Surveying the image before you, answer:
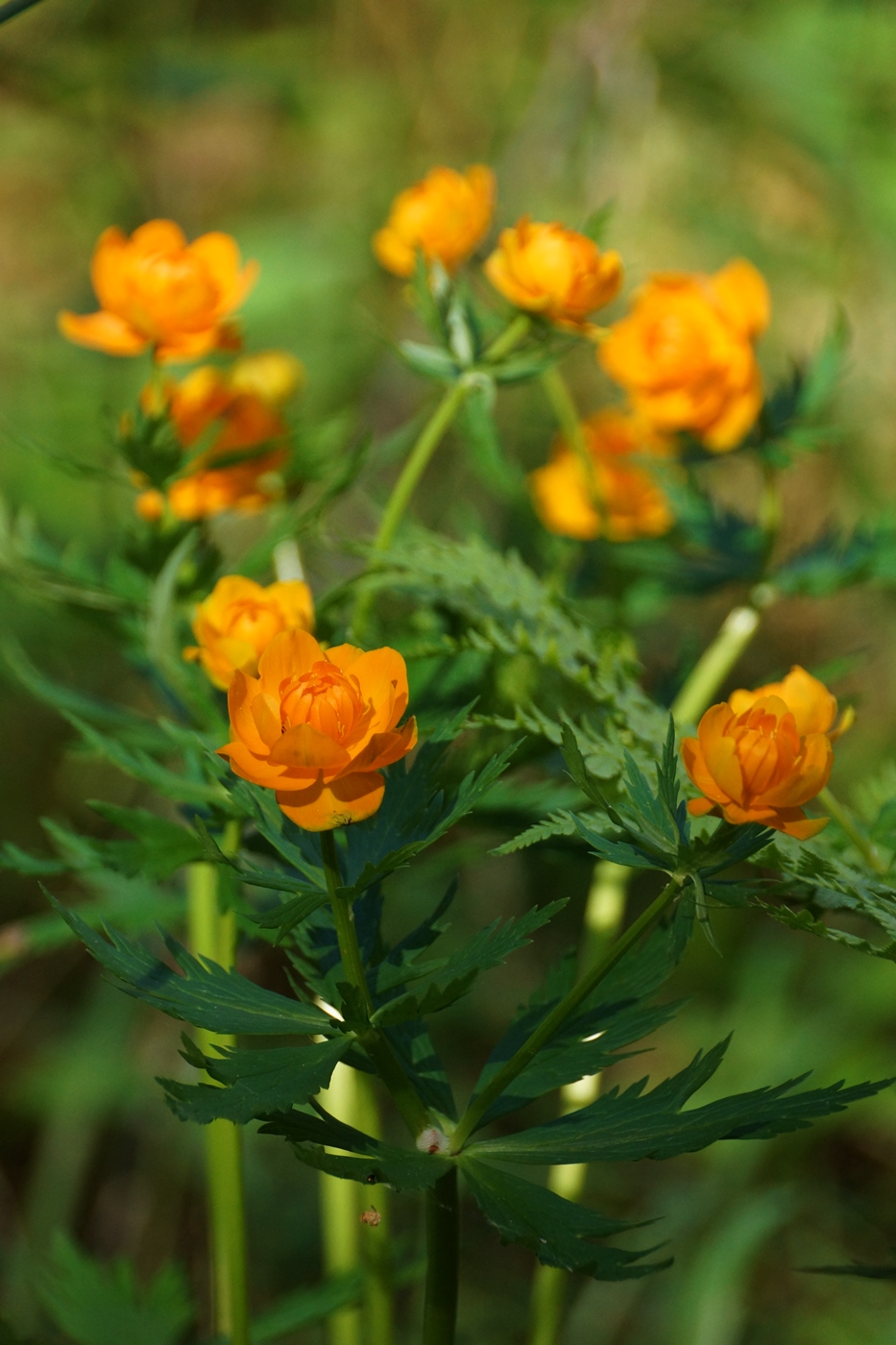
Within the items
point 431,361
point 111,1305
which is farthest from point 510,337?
point 111,1305

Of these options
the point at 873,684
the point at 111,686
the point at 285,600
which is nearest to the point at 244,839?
the point at 285,600

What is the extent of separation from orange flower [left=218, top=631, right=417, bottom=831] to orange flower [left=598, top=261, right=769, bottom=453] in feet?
1.31

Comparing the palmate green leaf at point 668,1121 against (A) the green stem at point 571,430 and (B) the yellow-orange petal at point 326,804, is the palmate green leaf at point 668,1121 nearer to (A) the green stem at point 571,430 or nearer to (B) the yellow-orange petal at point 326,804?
(B) the yellow-orange petal at point 326,804

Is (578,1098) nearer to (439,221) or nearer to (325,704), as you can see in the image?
(325,704)

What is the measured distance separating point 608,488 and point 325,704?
491mm

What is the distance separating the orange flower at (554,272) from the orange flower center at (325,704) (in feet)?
0.94

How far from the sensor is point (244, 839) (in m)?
0.56

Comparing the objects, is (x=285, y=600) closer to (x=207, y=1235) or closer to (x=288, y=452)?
(x=288, y=452)

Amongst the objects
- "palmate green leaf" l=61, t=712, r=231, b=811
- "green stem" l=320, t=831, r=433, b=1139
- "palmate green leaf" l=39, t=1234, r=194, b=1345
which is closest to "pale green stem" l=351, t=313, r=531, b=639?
"palmate green leaf" l=61, t=712, r=231, b=811

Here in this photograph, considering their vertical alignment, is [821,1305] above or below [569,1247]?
below

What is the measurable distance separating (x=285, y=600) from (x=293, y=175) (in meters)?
1.68

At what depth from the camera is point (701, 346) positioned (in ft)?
2.31

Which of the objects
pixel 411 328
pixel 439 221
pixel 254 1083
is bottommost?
pixel 411 328

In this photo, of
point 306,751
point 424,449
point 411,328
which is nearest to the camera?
point 306,751
